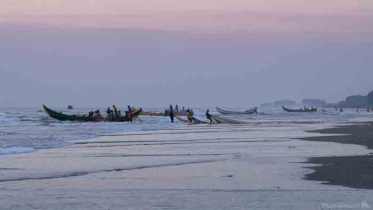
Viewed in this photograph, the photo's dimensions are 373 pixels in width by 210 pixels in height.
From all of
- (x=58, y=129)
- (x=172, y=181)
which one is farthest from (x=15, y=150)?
(x=58, y=129)

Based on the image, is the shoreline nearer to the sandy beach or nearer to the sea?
the sandy beach

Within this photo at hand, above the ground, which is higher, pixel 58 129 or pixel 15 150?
pixel 58 129

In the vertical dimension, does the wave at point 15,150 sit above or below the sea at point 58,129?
below

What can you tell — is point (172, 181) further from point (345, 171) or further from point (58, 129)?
point (58, 129)

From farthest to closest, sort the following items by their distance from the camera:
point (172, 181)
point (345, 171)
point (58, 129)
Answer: point (58, 129) < point (345, 171) < point (172, 181)

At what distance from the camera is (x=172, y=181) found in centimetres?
1072

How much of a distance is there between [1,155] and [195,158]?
5283mm

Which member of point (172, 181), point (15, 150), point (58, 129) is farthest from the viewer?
point (58, 129)

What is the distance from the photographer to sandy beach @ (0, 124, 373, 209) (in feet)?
27.9

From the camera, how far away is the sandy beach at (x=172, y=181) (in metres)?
8.51

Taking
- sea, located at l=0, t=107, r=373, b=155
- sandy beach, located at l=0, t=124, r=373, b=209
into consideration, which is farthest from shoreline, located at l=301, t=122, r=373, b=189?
sea, located at l=0, t=107, r=373, b=155

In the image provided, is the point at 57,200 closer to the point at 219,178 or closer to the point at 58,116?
the point at 219,178

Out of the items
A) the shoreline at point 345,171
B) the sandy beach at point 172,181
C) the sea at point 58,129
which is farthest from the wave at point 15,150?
the shoreline at point 345,171

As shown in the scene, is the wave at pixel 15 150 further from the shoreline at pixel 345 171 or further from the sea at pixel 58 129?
the shoreline at pixel 345 171
